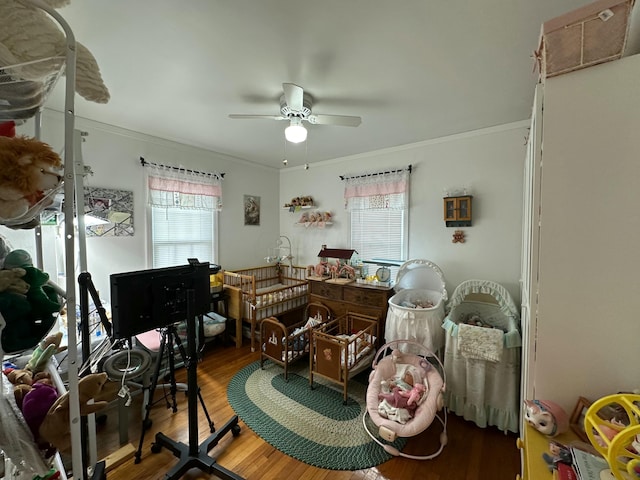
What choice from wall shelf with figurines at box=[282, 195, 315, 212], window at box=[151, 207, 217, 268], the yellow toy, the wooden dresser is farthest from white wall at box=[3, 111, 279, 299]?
the yellow toy

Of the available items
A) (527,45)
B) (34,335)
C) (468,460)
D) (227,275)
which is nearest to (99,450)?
(34,335)

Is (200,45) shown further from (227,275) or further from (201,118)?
(227,275)

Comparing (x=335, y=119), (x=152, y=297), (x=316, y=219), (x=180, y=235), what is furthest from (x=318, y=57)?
(x=180, y=235)

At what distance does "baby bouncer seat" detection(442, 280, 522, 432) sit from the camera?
1805 mm

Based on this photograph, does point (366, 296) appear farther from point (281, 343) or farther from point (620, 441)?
point (620, 441)

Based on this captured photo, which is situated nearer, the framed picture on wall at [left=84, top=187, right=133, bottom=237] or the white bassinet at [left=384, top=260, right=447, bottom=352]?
the white bassinet at [left=384, top=260, right=447, bottom=352]

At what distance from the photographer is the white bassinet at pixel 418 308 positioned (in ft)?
7.42

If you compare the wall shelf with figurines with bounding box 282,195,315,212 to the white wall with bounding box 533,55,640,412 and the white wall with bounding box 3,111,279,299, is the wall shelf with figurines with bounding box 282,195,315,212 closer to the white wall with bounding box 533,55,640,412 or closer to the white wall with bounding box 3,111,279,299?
the white wall with bounding box 3,111,279,299

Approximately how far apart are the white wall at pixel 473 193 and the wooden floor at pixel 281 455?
4.38 feet

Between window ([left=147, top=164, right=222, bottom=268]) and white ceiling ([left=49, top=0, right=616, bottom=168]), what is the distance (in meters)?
0.69

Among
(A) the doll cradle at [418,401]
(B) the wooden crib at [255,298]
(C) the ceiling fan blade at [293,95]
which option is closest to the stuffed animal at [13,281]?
(C) the ceiling fan blade at [293,95]

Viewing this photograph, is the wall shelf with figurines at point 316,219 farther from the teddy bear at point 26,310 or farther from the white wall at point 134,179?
the teddy bear at point 26,310

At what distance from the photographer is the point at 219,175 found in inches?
133

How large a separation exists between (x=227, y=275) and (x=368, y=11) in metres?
3.12
